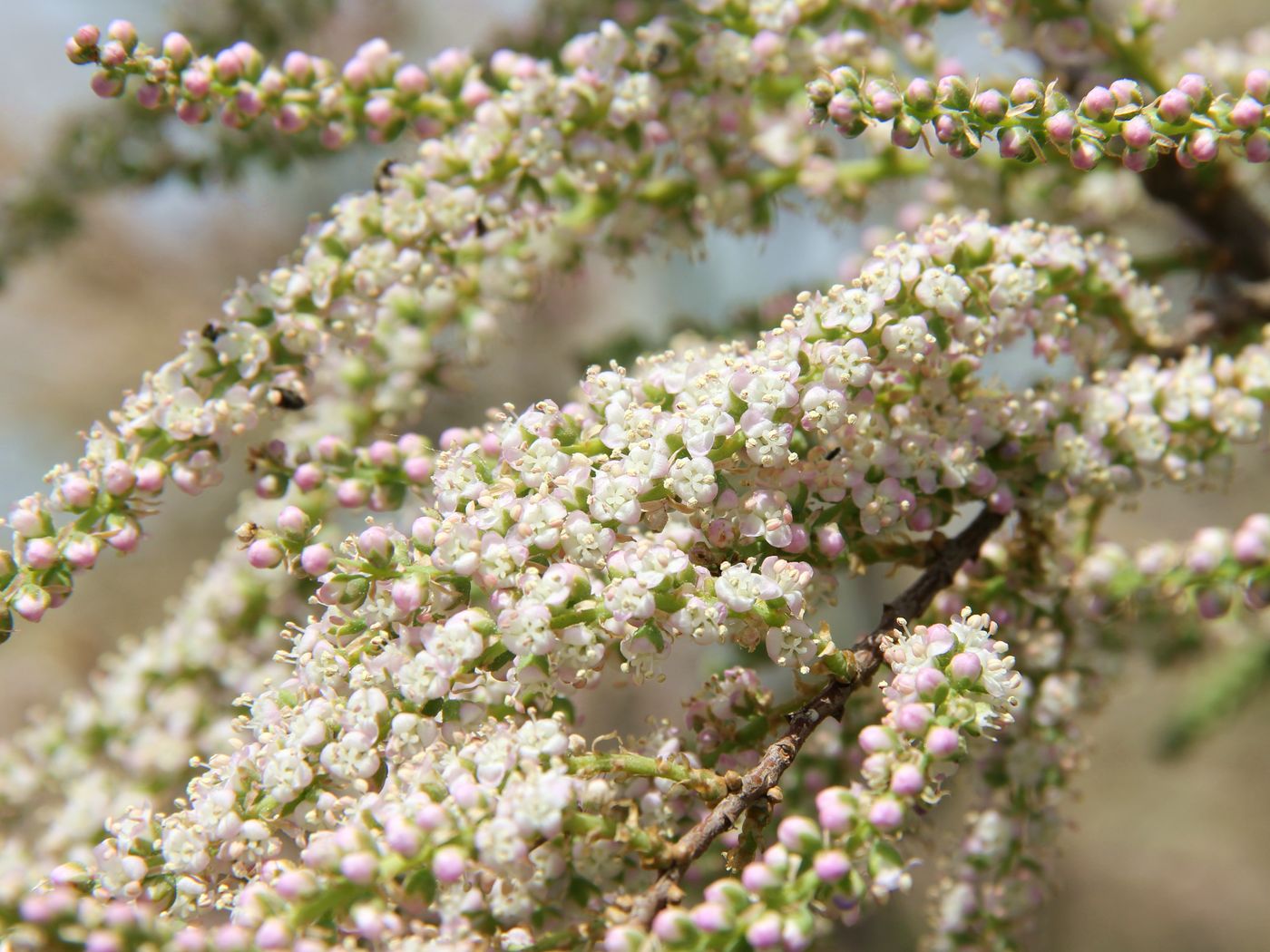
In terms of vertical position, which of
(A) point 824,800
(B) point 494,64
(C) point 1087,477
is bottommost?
(A) point 824,800

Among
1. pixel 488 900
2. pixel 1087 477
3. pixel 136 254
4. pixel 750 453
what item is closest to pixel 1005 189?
pixel 1087 477

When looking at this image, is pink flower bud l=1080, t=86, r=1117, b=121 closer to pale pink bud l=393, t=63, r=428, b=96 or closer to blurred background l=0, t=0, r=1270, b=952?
pale pink bud l=393, t=63, r=428, b=96

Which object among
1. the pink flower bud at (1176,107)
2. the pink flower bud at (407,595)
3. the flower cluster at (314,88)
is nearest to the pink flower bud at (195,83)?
the flower cluster at (314,88)

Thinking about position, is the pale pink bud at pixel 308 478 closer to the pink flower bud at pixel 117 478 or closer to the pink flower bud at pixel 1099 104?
the pink flower bud at pixel 117 478

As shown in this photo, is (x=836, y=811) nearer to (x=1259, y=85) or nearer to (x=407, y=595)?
(x=407, y=595)

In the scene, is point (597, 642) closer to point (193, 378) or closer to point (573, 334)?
point (193, 378)

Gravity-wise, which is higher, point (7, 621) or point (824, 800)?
point (7, 621)
